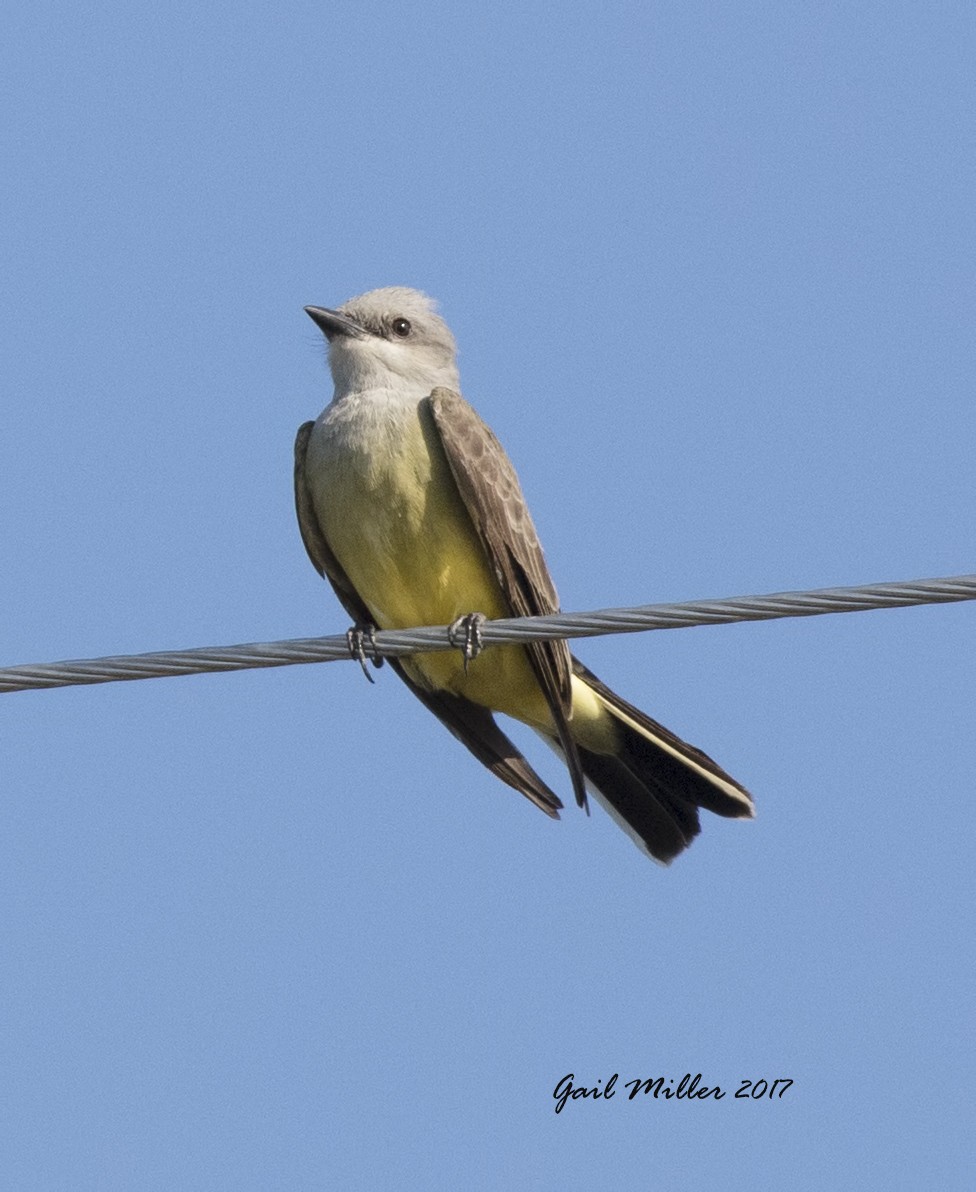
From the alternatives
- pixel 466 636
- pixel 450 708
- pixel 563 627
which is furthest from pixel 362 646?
pixel 450 708

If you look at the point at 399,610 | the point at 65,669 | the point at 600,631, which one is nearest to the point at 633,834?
the point at 399,610

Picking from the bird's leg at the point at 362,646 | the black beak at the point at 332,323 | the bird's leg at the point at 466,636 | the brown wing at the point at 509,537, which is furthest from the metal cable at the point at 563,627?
the black beak at the point at 332,323

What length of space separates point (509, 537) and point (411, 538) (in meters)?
0.37

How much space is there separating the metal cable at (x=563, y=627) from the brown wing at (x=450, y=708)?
1.91m

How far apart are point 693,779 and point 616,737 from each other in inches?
14.8

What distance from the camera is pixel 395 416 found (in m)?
7.22

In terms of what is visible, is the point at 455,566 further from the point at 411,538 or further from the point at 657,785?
the point at 657,785

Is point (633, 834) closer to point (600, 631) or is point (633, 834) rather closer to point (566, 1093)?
point (566, 1093)

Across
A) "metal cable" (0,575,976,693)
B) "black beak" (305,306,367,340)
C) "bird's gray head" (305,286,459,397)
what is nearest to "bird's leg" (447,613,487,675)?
"metal cable" (0,575,976,693)

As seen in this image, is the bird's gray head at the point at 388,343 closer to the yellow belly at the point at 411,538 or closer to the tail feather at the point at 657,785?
the yellow belly at the point at 411,538

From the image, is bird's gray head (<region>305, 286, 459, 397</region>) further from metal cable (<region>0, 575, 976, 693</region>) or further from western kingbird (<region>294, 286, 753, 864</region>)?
metal cable (<region>0, 575, 976, 693</region>)

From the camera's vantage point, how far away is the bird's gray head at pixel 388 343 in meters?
7.61

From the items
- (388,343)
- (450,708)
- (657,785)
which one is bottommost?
(657,785)

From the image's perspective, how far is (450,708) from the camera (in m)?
7.58
